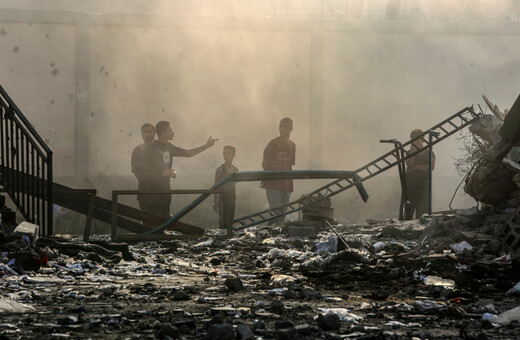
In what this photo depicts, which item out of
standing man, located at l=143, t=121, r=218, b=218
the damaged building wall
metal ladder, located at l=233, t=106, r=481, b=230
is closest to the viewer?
standing man, located at l=143, t=121, r=218, b=218

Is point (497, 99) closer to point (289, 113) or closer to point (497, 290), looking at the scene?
point (289, 113)

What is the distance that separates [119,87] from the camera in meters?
14.9

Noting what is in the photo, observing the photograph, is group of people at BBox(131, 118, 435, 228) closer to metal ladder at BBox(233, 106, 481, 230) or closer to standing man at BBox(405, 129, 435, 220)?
standing man at BBox(405, 129, 435, 220)

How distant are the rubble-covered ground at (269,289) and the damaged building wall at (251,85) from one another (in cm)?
593

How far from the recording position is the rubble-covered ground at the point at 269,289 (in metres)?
4.05

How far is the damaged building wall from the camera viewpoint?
1464cm

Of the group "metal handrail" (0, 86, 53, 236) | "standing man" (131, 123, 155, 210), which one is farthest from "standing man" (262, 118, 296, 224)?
"metal handrail" (0, 86, 53, 236)

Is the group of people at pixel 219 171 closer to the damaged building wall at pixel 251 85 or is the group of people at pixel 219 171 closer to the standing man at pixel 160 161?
the standing man at pixel 160 161

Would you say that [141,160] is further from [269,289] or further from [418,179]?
[269,289]

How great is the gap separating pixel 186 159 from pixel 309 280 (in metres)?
9.00

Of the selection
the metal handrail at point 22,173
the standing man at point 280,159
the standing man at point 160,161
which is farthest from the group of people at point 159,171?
the metal handrail at point 22,173

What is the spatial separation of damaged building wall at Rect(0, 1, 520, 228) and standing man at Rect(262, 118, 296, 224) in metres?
3.10

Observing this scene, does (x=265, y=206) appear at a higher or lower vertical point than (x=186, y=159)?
lower

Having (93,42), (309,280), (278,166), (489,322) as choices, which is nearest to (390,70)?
(278,166)
